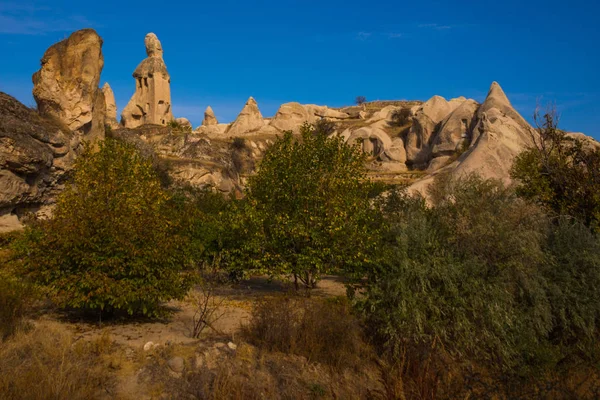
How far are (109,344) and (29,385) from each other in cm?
216

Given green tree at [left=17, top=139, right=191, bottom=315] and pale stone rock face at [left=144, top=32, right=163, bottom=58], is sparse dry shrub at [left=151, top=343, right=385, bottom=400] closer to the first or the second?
green tree at [left=17, top=139, right=191, bottom=315]

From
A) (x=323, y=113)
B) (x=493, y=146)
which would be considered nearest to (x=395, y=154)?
(x=493, y=146)

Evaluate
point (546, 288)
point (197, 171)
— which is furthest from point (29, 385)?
point (197, 171)

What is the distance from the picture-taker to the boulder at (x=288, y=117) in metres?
89.6

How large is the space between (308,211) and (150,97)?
78042 mm

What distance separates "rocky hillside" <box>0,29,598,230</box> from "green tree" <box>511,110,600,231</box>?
1498 millimetres

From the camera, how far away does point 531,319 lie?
35.0 ft

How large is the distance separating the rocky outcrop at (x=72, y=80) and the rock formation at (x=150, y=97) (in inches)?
1942

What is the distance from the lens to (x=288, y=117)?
90.3 metres

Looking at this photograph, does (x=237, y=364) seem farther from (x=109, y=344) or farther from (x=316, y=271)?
(x=316, y=271)

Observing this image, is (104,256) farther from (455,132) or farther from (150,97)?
(150,97)

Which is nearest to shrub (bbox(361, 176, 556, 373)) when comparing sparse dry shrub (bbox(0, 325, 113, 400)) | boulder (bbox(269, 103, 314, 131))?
sparse dry shrub (bbox(0, 325, 113, 400))

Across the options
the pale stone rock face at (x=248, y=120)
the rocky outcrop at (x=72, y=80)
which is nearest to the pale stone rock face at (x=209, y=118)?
the pale stone rock face at (x=248, y=120)

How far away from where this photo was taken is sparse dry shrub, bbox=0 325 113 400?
6578 mm
